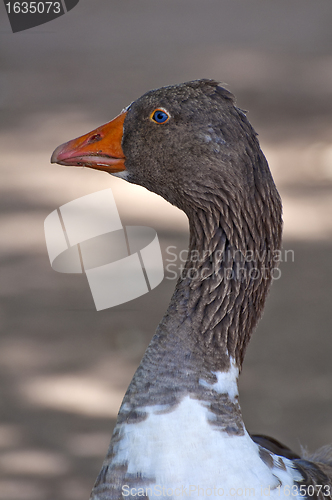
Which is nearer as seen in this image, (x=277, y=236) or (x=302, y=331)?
(x=277, y=236)

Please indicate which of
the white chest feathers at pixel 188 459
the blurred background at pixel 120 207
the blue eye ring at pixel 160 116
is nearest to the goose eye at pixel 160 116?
the blue eye ring at pixel 160 116

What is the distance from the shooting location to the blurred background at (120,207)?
2207 millimetres

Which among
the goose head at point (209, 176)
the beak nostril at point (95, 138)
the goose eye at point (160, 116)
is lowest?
the goose head at point (209, 176)

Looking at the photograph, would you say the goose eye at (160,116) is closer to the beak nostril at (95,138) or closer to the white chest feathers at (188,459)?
the beak nostril at (95,138)

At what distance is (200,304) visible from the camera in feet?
3.43

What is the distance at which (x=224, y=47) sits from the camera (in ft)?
7.26

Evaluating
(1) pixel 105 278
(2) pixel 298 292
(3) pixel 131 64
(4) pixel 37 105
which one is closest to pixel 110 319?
(1) pixel 105 278

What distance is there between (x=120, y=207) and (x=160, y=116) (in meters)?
1.23

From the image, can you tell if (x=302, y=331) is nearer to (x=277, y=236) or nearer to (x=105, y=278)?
(x=105, y=278)

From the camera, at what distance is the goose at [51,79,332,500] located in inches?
36.7

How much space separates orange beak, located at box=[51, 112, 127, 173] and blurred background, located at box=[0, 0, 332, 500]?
1110mm

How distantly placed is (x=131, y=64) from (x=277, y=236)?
1487 mm

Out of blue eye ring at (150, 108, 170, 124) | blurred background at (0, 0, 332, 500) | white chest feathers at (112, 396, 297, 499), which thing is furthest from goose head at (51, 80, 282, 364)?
blurred background at (0, 0, 332, 500)

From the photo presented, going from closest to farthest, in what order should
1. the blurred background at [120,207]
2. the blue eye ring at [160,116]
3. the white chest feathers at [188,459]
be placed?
1. the white chest feathers at [188,459]
2. the blue eye ring at [160,116]
3. the blurred background at [120,207]
